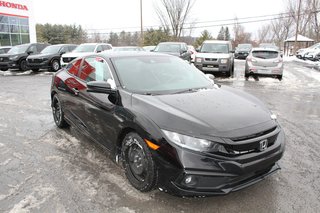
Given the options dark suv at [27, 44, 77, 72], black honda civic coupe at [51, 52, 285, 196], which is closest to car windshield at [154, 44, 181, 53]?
dark suv at [27, 44, 77, 72]

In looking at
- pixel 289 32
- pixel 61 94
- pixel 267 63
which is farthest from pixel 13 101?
pixel 289 32

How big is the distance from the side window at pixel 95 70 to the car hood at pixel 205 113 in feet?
2.74

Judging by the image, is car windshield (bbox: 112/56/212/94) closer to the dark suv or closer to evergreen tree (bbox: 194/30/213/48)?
the dark suv

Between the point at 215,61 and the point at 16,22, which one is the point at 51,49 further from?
the point at 16,22

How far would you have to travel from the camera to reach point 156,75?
391cm

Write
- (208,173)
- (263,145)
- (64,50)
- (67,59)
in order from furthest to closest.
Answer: (64,50)
(67,59)
(263,145)
(208,173)

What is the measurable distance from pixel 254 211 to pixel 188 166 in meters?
0.89

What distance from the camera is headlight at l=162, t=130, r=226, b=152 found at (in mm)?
2590

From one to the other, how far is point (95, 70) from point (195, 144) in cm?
224

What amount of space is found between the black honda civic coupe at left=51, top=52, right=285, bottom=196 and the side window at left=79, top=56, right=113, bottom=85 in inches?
0.7

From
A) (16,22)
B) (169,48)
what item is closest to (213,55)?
(169,48)

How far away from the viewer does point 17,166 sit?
3848 mm

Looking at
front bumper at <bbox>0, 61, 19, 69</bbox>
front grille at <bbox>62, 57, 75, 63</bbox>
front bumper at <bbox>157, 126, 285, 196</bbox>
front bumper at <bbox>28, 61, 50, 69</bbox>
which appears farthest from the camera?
front bumper at <bbox>0, 61, 19, 69</bbox>

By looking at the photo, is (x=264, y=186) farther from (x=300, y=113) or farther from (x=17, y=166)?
(x=300, y=113)
